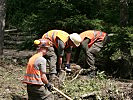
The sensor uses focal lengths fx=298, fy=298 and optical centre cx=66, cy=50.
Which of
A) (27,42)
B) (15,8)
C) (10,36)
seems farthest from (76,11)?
(10,36)

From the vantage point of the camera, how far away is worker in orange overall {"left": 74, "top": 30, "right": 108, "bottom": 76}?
905 cm

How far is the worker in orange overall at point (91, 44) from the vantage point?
29.7 ft

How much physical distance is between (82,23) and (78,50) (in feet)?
3.37

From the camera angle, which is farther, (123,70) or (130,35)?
(123,70)

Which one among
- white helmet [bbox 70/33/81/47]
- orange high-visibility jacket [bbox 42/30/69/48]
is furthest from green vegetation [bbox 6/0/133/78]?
orange high-visibility jacket [bbox 42/30/69/48]

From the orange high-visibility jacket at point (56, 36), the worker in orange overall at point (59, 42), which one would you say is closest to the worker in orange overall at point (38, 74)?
the worker in orange overall at point (59, 42)

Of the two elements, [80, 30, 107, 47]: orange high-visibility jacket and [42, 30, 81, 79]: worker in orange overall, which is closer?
[42, 30, 81, 79]: worker in orange overall

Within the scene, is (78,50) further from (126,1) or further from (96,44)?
(126,1)

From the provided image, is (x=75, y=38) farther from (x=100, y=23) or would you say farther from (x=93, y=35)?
(x=100, y=23)

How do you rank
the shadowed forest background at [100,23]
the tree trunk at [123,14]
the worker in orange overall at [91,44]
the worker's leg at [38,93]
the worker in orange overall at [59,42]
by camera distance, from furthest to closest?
the tree trunk at [123,14]
the shadowed forest background at [100,23]
the worker in orange overall at [91,44]
the worker in orange overall at [59,42]
the worker's leg at [38,93]

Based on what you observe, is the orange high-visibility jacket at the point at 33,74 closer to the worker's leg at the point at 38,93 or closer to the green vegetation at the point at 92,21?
the worker's leg at the point at 38,93

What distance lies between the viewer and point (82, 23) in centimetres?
1059

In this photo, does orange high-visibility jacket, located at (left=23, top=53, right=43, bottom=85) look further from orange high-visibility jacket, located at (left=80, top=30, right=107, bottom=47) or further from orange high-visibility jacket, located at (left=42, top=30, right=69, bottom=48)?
orange high-visibility jacket, located at (left=80, top=30, right=107, bottom=47)

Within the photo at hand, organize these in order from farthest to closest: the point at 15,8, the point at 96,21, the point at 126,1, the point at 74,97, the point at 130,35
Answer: the point at 15,8 → the point at 96,21 → the point at 126,1 → the point at 130,35 → the point at 74,97
